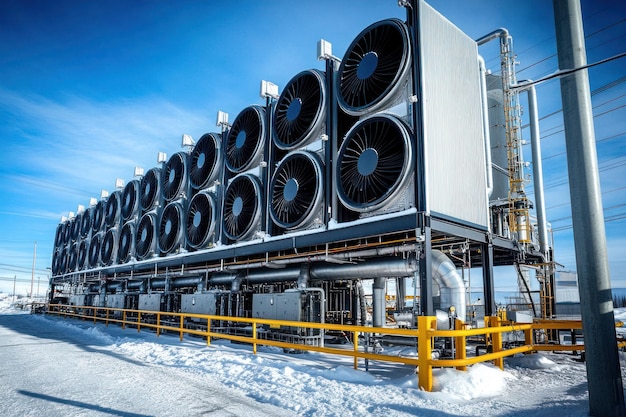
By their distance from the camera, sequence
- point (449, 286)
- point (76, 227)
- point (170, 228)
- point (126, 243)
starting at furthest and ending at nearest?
point (76, 227)
point (126, 243)
point (170, 228)
point (449, 286)

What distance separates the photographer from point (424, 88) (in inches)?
500

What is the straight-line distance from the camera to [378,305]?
13.8 metres

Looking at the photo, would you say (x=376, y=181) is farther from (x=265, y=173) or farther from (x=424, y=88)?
(x=265, y=173)

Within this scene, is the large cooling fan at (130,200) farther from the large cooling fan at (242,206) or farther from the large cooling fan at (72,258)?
the large cooling fan at (72,258)

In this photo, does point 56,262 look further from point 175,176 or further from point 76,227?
point 175,176

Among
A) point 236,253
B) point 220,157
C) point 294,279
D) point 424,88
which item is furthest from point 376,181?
point 220,157

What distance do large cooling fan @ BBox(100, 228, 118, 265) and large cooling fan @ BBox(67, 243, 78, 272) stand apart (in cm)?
991

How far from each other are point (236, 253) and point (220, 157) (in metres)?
6.01

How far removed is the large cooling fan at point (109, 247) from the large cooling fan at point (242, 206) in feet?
59.2

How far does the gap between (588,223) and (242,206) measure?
15.3 meters

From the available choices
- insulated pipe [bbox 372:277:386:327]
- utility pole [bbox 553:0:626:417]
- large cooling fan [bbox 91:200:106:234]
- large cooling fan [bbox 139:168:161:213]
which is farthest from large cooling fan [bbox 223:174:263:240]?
large cooling fan [bbox 91:200:106:234]

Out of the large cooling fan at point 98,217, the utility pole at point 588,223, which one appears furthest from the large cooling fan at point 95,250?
the utility pole at point 588,223

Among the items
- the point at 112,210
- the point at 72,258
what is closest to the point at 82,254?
the point at 72,258

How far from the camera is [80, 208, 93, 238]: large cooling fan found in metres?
42.4
